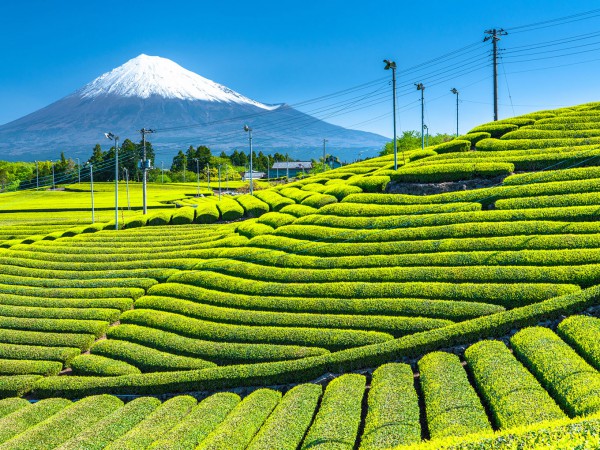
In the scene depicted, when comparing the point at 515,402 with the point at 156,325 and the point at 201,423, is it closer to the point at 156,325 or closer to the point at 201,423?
the point at 201,423

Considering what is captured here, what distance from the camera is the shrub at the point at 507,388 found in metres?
12.3

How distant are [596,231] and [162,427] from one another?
65.4ft

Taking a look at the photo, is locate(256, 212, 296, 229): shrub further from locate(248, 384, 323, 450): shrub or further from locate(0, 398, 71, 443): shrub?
locate(0, 398, 71, 443): shrub

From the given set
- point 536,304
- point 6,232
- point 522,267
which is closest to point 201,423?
point 536,304

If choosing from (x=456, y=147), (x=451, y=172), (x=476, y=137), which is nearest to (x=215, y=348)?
(x=451, y=172)

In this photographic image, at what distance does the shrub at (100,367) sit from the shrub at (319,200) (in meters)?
18.9

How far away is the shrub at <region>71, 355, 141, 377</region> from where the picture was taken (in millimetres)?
21344

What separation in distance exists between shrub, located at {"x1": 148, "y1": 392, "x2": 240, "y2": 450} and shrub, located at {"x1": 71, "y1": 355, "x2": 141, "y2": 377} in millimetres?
5262

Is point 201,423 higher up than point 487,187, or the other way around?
point 487,187

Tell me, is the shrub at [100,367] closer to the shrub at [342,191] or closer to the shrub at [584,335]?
the shrub at [584,335]

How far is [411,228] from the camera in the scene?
2753 cm

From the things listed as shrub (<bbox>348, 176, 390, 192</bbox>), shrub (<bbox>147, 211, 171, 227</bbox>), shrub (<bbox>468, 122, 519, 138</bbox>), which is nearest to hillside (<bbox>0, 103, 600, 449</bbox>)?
shrub (<bbox>348, 176, 390, 192</bbox>)

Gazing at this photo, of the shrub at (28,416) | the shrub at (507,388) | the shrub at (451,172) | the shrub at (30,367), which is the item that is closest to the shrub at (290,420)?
the shrub at (507,388)

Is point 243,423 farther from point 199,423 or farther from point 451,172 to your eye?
point 451,172
